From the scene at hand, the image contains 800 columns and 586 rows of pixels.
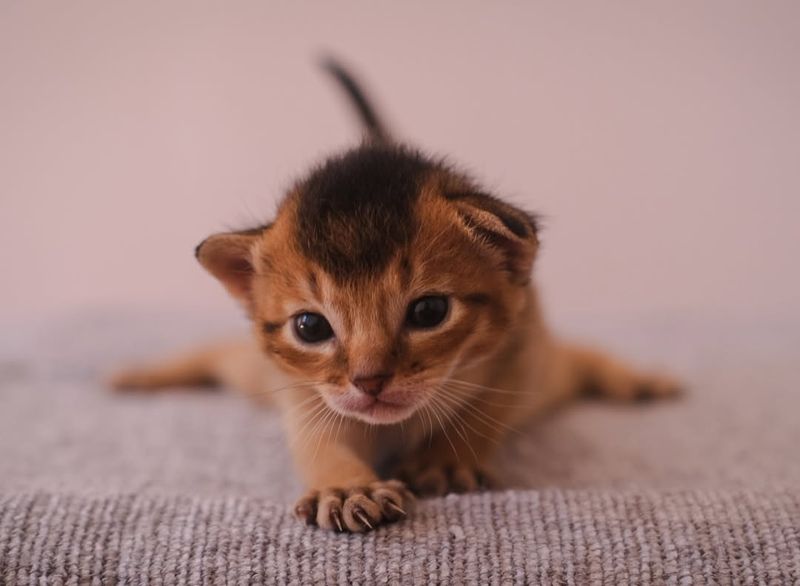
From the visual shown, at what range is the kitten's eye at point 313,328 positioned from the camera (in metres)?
0.94

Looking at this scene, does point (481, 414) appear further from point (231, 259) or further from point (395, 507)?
point (231, 259)

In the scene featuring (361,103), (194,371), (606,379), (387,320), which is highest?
(361,103)

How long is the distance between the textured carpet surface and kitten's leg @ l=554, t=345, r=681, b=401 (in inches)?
2.0

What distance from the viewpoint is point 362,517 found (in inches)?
32.0

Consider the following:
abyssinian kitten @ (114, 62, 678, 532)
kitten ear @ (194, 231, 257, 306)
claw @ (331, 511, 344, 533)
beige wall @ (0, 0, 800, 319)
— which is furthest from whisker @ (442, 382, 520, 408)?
beige wall @ (0, 0, 800, 319)

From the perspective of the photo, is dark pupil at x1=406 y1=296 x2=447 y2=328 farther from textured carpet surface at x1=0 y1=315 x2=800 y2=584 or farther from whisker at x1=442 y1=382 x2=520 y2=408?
textured carpet surface at x1=0 y1=315 x2=800 y2=584

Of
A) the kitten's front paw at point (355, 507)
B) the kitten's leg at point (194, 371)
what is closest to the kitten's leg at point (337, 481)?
the kitten's front paw at point (355, 507)

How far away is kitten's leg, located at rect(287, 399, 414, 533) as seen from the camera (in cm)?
82

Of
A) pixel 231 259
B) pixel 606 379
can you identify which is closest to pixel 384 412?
pixel 231 259

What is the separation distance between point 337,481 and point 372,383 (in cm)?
16

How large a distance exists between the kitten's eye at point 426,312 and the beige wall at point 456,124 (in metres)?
1.34

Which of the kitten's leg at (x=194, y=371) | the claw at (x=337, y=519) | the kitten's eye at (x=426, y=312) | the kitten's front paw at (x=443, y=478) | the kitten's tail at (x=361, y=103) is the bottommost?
the kitten's leg at (x=194, y=371)

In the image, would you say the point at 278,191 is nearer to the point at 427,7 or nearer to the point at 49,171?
the point at 427,7

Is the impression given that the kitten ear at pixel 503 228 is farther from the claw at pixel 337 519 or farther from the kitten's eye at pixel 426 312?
the claw at pixel 337 519
